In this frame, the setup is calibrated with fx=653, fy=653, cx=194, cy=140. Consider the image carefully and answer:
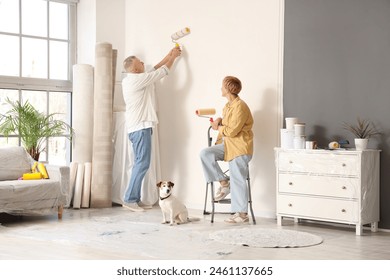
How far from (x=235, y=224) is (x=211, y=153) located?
0.73 m

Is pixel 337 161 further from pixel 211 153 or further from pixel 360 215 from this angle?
pixel 211 153

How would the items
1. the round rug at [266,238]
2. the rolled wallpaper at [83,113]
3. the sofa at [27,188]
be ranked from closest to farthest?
the round rug at [266,238], the sofa at [27,188], the rolled wallpaper at [83,113]

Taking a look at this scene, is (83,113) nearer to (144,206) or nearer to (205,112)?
(144,206)

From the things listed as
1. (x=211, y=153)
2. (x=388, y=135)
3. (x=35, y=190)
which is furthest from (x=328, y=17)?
(x=35, y=190)

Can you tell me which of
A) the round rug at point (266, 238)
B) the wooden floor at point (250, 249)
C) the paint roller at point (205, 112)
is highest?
the paint roller at point (205, 112)

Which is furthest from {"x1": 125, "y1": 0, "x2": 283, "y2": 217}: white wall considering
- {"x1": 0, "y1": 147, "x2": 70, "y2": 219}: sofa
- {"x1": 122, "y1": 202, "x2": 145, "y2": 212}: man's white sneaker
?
{"x1": 0, "y1": 147, "x2": 70, "y2": 219}: sofa

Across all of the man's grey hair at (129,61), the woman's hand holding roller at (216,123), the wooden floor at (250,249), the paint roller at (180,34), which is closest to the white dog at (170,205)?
the wooden floor at (250,249)

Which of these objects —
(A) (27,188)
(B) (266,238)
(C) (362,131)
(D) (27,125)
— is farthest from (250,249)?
(D) (27,125)

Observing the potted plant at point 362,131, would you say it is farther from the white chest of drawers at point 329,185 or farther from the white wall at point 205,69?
the white wall at point 205,69

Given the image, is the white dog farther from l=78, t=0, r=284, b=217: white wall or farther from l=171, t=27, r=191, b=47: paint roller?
l=171, t=27, r=191, b=47: paint roller

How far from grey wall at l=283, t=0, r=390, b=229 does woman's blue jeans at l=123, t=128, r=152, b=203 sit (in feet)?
5.34

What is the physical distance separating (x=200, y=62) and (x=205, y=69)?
0.36 feet

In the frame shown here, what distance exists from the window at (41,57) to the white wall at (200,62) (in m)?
0.24

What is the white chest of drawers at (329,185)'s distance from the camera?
5621 millimetres
